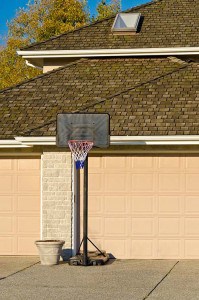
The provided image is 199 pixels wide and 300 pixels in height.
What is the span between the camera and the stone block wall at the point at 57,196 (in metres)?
19.3

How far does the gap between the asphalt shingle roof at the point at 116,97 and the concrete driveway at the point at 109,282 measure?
9.61 ft

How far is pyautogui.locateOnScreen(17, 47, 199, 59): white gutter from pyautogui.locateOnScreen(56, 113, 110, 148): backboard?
5540mm

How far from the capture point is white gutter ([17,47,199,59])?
2327 centimetres

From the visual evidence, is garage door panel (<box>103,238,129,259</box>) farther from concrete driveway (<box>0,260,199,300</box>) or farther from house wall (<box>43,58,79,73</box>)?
house wall (<box>43,58,79,73</box>)

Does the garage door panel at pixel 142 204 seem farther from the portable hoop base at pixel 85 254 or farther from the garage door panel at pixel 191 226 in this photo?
the portable hoop base at pixel 85 254

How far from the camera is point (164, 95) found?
66.9 feet

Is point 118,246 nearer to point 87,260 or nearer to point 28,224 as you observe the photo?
point 87,260

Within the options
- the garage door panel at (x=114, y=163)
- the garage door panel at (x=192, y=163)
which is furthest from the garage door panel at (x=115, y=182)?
the garage door panel at (x=192, y=163)

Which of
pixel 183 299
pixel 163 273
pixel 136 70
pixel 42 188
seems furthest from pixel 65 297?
pixel 136 70

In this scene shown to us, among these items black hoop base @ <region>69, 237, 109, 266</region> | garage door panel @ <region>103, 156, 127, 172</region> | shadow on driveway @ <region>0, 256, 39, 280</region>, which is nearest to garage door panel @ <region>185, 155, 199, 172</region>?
garage door panel @ <region>103, 156, 127, 172</region>

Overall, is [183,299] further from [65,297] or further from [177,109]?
[177,109]

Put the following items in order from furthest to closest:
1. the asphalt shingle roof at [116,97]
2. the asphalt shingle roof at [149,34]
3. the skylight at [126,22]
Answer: the skylight at [126,22] < the asphalt shingle roof at [149,34] < the asphalt shingle roof at [116,97]

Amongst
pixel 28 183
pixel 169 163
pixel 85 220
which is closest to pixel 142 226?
pixel 169 163

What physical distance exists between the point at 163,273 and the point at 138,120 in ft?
12.9
